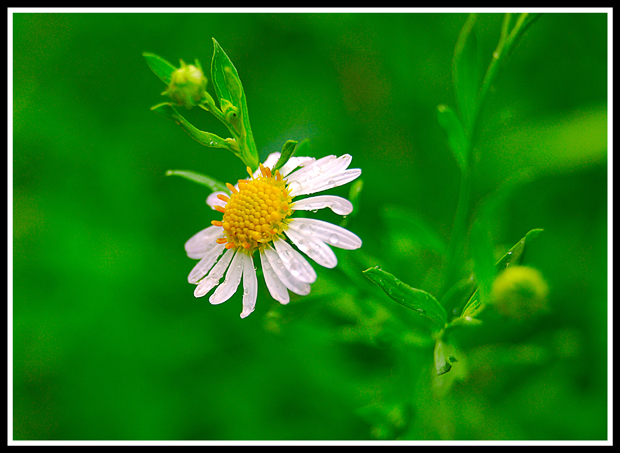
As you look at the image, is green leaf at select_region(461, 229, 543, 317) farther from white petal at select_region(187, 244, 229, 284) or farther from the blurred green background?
the blurred green background

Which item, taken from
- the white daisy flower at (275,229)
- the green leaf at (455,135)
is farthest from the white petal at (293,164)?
the green leaf at (455,135)

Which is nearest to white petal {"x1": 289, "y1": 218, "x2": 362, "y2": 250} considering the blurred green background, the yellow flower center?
the yellow flower center

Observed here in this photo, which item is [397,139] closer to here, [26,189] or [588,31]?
[588,31]

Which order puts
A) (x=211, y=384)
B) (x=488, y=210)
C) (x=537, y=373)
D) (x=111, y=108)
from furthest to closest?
(x=111, y=108)
(x=211, y=384)
(x=537, y=373)
(x=488, y=210)

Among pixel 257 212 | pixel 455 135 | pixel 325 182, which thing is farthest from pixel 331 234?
pixel 455 135

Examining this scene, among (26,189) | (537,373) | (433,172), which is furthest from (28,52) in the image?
(537,373)

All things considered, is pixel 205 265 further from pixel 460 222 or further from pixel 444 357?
pixel 460 222

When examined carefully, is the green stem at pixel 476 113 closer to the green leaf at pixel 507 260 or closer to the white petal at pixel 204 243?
the green leaf at pixel 507 260
